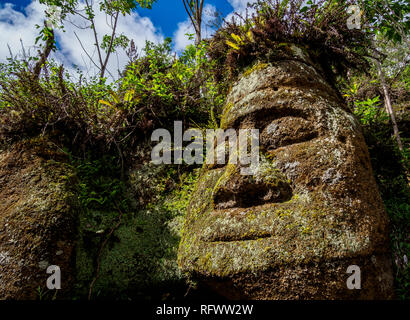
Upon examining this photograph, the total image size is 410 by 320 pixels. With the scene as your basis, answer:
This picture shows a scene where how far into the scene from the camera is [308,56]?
3.60m

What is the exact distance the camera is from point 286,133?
271 cm

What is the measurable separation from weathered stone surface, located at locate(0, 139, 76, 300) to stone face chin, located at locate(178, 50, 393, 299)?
168 cm

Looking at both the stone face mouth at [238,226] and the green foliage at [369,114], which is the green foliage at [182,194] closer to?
the stone face mouth at [238,226]

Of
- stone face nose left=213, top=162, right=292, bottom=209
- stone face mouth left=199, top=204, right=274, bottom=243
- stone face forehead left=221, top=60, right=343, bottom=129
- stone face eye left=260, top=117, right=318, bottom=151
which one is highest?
stone face forehead left=221, top=60, right=343, bottom=129

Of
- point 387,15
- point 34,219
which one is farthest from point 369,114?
point 34,219

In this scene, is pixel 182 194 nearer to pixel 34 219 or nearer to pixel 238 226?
pixel 238 226

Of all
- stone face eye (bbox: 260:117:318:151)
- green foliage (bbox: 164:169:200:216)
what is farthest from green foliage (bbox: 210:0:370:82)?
green foliage (bbox: 164:169:200:216)

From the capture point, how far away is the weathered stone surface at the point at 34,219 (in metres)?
2.61

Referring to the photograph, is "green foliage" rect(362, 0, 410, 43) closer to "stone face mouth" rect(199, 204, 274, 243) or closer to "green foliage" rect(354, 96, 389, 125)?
"green foliage" rect(354, 96, 389, 125)

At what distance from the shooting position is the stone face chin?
6.19 feet

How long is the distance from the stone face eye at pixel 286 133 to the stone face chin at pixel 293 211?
1 centimetres

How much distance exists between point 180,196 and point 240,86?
2042 millimetres

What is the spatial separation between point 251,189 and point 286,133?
83 cm
